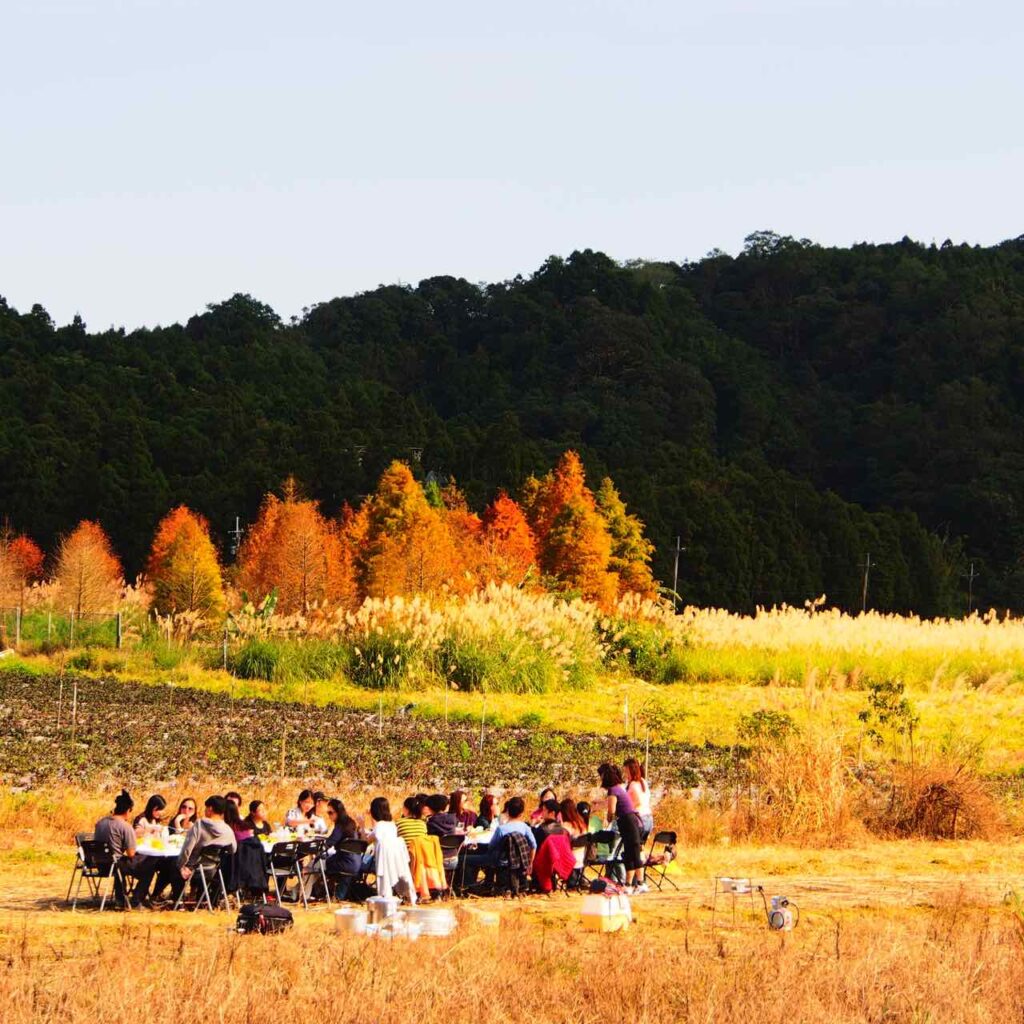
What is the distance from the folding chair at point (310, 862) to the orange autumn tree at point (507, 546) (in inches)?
1147

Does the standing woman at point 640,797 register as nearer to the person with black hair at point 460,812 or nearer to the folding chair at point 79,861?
the person with black hair at point 460,812

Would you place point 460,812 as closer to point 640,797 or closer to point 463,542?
point 640,797

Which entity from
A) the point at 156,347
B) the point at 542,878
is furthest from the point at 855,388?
the point at 542,878

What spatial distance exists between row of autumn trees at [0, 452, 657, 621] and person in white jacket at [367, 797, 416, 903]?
2890 cm

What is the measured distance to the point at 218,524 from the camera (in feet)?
243

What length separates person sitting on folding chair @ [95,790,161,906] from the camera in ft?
45.0

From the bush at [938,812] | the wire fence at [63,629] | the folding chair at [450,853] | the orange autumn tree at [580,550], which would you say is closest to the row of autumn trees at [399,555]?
the orange autumn tree at [580,550]

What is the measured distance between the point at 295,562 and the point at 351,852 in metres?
35.5

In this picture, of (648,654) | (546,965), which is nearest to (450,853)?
(546,965)

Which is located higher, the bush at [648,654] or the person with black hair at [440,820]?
the bush at [648,654]

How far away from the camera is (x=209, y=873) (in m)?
14.0

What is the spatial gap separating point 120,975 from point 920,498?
84.5 m

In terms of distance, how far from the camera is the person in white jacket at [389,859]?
14.0 m

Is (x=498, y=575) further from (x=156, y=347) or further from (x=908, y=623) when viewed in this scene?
(x=156, y=347)
